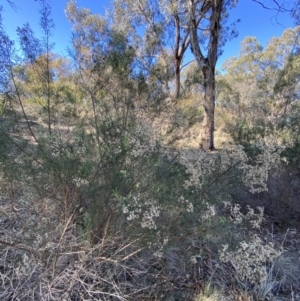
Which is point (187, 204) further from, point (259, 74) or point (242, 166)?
point (259, 74)

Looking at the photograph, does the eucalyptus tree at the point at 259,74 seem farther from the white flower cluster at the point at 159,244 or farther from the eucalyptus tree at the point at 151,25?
the white flower cluster at the point at 159,244

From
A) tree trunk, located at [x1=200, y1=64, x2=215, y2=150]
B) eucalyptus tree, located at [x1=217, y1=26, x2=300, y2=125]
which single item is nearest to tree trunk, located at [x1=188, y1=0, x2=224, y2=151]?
tree trunk, located at [x1=200, y1=64, x2=215, y2=150]

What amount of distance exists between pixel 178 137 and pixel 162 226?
83 centimetres

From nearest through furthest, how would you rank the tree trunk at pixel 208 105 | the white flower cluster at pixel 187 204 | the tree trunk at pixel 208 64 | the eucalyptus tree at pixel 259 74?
the white flower cluster at pixel 187 204 → the tree trunk at pixel 208 64 → the tree trunk at pixel 208 105 → the eucalyptus tree at pixel 259 74

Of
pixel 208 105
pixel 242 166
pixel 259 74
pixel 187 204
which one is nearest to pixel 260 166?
pixel 242 166

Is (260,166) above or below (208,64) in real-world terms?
below

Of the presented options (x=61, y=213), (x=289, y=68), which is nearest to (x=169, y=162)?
(x=61, y=213)

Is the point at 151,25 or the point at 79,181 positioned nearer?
the point at 79,181

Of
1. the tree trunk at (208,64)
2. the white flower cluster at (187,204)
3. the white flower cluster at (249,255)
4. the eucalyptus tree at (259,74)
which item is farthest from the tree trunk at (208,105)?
the white flower cluster at (187,204)

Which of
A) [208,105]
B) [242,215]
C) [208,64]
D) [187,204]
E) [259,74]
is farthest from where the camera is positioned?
[259,74]

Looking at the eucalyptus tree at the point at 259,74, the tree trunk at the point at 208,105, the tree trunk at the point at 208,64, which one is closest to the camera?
the tree trunk at the point at 208,64

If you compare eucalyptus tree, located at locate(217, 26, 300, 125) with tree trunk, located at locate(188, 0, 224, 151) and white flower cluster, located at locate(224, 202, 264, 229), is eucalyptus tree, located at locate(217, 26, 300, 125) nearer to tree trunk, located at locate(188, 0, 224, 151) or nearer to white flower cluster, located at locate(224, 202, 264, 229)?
tree trunk, located at locate(188, 0, 224, 151)

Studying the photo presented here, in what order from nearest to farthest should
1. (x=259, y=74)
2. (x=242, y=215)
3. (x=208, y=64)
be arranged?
(x=242, y=215) → (x=208, y=64) → (x=259, y=74)

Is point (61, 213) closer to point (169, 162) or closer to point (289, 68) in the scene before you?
point (169, 162)
